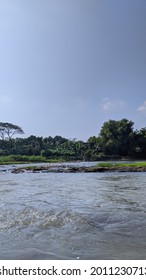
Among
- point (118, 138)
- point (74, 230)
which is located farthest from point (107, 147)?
point (74, 230)

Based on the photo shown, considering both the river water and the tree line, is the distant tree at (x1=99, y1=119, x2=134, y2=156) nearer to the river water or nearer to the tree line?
the tree line

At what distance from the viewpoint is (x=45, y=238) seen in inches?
292

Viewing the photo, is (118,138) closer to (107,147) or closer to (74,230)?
(107,147)

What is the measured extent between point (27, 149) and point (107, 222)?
343 feet

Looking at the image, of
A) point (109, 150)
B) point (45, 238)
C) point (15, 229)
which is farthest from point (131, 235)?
point (109, 150)

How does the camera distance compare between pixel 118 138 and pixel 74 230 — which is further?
pixel 118 138

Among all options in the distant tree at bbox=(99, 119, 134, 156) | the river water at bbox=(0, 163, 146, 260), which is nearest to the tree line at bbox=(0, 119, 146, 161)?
the distant tree at bbox=(99, 119, 134, 156)

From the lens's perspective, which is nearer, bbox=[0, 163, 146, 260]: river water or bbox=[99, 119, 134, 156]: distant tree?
bbox=[0, 163, 146, 260]: river water

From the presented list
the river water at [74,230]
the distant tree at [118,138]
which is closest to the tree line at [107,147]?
the distant tree at [118,138]

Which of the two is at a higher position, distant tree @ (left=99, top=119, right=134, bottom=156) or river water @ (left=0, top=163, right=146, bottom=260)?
distant tree @ (left=99, top=119, right=134, bottom=156)

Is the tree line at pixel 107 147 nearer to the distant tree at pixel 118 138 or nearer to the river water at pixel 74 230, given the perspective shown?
the distant tree at pixel 118 138

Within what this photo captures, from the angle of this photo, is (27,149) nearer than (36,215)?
No
